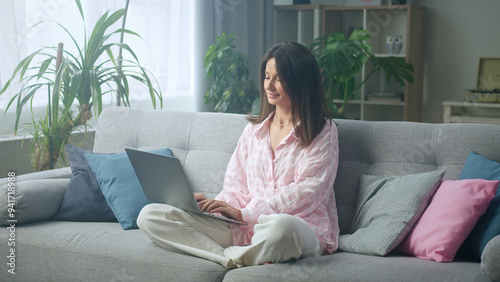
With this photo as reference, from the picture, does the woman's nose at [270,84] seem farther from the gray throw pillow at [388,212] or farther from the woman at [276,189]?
the gray throw pillow at [388,212]

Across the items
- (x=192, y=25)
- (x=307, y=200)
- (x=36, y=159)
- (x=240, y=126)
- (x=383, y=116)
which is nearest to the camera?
(x=307, y=200)

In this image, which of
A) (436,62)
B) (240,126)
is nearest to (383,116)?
(436,62)

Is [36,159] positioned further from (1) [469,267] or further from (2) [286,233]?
(1) [469,267]

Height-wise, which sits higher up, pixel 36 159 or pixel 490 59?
pixel 490 59

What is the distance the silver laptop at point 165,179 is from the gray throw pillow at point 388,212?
0.40 metres

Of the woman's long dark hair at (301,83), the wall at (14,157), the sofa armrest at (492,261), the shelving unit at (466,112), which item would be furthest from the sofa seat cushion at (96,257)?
the shelving unit at (466,112)

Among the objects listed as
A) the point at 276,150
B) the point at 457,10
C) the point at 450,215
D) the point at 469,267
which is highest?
the point at 457,10

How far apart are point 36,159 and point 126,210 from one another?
2.67 feet

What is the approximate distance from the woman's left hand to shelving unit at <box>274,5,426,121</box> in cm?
289

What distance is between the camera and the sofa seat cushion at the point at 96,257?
1825mm

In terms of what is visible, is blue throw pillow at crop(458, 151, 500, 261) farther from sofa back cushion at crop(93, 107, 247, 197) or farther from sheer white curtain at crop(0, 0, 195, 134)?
sheer white curtain at crop(0, 0, 195, 134)

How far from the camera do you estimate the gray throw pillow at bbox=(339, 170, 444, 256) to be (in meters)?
1.87

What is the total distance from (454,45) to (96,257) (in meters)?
3.74

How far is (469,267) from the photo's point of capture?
1.69 m
